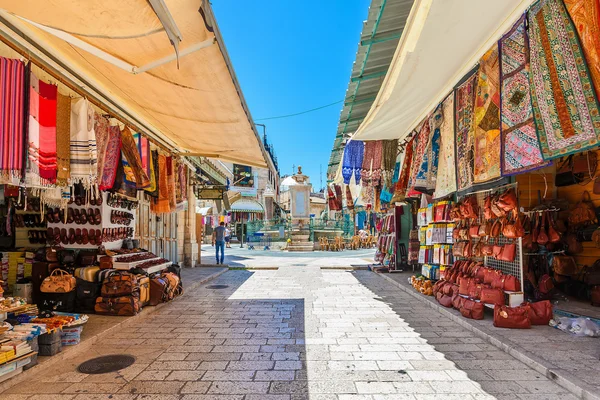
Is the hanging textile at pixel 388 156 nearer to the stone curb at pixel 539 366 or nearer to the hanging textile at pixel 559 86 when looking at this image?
the stone curb at pixel 539 366

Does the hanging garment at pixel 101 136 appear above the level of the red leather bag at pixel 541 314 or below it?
above

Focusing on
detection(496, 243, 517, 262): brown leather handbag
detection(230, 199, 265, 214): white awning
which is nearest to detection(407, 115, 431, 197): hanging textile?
detection(496, 243, 517, 262): brown leather handbag

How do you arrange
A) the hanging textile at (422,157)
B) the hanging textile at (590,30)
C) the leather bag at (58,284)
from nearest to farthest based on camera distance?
the hanging textile at (590,30) → the leather bag at (58,284) → the hanging textile at (422,157)

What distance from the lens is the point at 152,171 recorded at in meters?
6.88

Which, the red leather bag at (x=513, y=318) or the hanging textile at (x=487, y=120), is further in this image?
the red leather bag at (x=513, y=318)

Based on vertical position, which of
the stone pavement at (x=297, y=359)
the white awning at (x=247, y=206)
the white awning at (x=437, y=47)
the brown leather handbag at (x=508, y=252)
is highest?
the white awning at (x=437, y=47)

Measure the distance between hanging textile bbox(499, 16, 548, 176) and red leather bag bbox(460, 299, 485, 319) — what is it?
2373 millimetres

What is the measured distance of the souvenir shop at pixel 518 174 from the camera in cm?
325

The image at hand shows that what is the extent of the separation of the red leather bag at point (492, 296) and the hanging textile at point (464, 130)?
5.48 feet

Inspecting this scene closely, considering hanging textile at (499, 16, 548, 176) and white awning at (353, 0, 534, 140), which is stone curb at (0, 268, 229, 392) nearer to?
white awning at (353, 0, 534, 140)

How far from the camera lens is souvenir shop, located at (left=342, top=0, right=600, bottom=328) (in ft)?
10.7

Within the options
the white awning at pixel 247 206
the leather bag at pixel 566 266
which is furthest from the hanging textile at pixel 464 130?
the white awning at pixel 247 206

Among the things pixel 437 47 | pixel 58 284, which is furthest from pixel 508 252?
pixel 58 284

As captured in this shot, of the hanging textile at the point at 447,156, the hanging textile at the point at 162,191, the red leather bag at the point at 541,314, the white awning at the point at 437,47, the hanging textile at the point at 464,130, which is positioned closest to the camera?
the white awning at the point at 437,47
